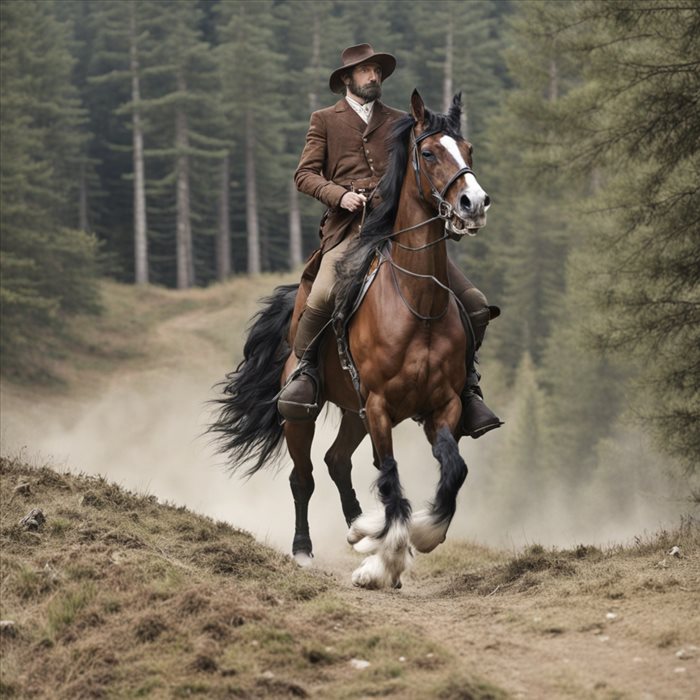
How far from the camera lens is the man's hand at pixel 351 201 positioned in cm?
973

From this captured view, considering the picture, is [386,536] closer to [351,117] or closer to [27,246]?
[351,117]

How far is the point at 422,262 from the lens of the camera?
919 centimetres

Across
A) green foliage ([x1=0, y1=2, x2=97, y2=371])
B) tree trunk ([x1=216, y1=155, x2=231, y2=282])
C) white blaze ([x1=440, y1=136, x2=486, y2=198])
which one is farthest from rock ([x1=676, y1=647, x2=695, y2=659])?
tree trunk ([x1=216, y1=155, x2=231, y2=282])

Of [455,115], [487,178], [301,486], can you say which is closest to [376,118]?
[455,115]

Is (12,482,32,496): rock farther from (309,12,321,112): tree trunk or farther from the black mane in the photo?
(309,12,321,112): tree trunk

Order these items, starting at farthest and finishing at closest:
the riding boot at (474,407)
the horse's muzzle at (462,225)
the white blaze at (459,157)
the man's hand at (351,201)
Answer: the man's hand at (351,201) → the riding boot at (474,407) → the white blaze at (459,157) → the horse's muzzle at (462,225)

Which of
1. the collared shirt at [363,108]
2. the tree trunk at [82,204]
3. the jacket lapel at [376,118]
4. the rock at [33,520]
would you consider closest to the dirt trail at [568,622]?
the rock at [33,520]

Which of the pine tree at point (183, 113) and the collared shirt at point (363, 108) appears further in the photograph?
the pine tree at point (183, 113)

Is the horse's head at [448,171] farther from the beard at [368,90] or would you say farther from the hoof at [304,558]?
the hoof at [304,558]

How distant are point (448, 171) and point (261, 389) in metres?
4.32

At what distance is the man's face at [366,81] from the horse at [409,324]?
1.12 meters

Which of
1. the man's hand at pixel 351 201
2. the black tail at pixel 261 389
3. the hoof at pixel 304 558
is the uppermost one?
the man's hand at pixel 351 201

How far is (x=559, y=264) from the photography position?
5075 centimetres

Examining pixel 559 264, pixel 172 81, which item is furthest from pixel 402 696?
pixel 172 81
